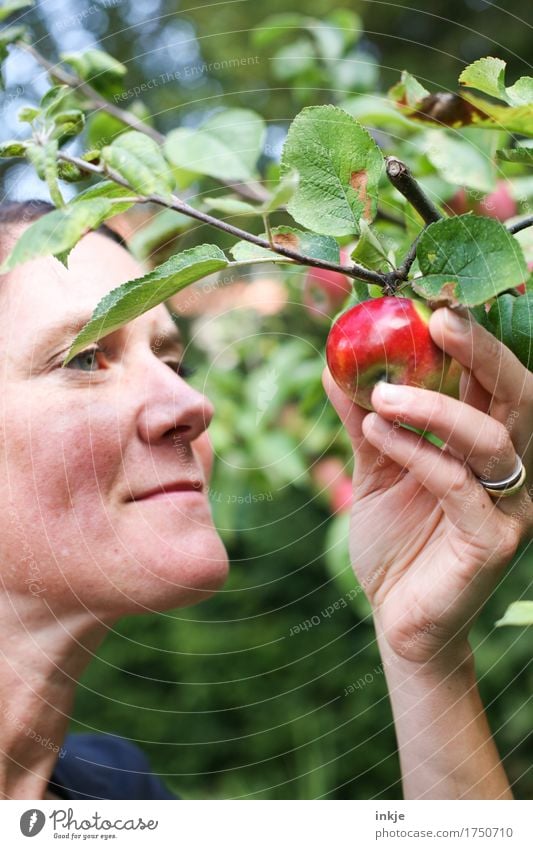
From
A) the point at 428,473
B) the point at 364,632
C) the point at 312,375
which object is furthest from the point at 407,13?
the point at 428,473

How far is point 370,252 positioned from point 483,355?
0.09 metres

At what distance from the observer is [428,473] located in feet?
1.65

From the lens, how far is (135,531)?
0.67m

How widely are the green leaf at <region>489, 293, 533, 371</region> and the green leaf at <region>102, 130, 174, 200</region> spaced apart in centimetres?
20

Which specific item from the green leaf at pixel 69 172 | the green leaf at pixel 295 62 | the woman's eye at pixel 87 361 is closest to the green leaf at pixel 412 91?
the green leaf at pixel 69 172

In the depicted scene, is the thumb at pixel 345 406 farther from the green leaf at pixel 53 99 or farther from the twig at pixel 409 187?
the green leaf at pixel 53 99

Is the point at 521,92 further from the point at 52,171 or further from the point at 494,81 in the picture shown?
the point at 52,171

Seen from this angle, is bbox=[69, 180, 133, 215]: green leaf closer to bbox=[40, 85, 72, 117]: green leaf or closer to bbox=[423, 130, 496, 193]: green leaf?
bbox=[40, 85, 72, 117]: green leaf

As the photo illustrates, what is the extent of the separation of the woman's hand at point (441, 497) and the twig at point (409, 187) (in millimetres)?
65

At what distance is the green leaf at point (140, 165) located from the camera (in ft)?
1.39

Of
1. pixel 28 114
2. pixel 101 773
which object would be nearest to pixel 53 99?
pixel 28 114

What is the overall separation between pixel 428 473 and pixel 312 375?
50 centimetres

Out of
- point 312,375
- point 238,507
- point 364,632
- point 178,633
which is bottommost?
point 364,632
